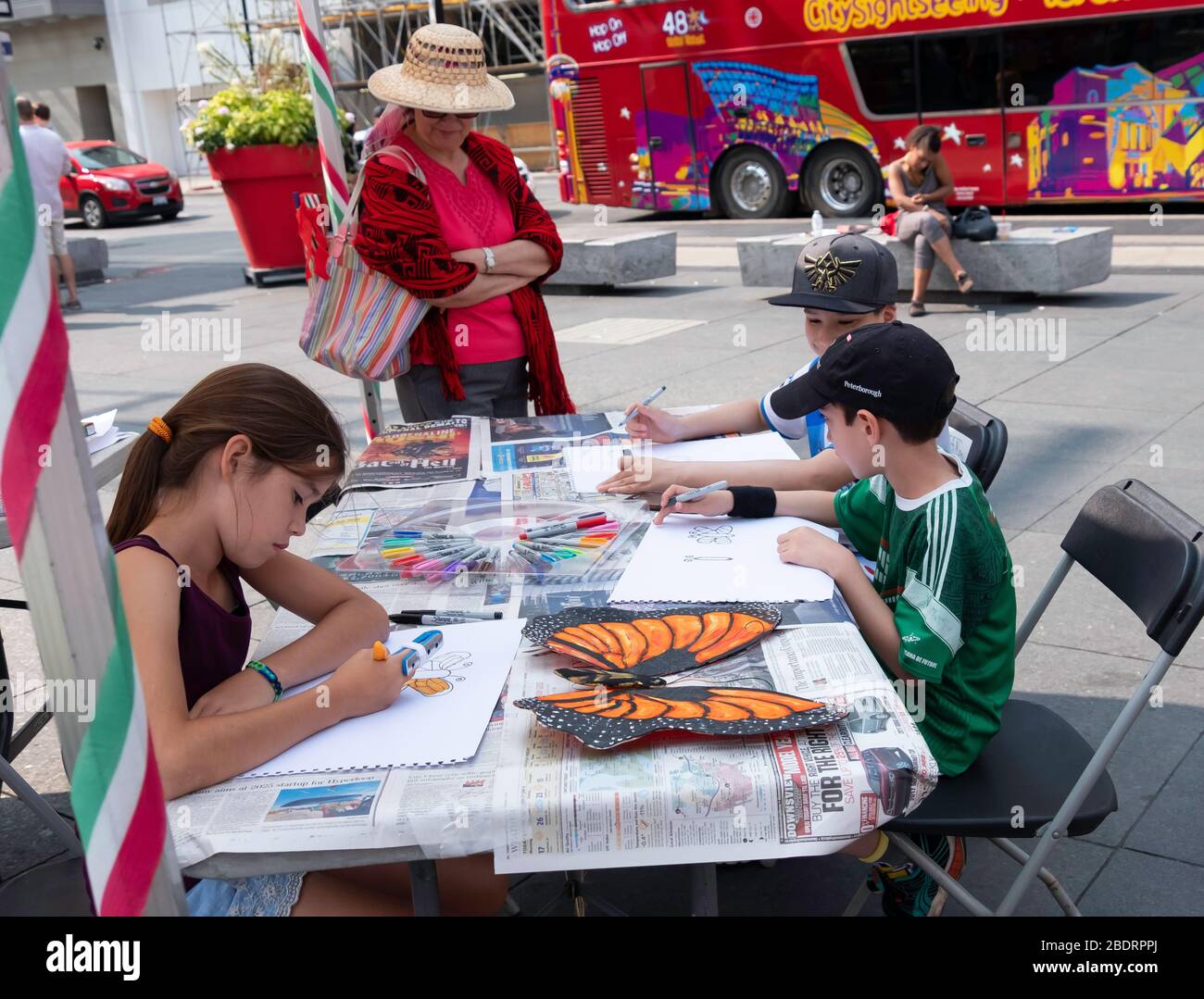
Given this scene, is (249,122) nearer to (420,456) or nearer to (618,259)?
(618,259)

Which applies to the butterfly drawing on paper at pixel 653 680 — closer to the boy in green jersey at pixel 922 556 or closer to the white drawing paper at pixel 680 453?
the boy in green jersey at pixel 922 556

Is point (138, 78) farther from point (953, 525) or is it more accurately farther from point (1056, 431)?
point (953, 525)

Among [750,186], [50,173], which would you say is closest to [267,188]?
[50,173]

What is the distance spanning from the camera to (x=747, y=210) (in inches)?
624

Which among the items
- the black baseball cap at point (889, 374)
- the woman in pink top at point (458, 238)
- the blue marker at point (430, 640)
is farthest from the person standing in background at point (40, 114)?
the black baseball cap at point (889, 374)

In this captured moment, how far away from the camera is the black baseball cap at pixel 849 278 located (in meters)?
2.93

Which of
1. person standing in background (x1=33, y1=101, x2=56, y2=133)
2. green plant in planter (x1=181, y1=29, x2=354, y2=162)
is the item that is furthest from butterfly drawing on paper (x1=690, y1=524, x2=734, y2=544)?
person standing in background (x1=33, y1=101, x2=56, y2=133)

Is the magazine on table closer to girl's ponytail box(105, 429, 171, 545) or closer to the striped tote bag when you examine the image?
the striped tote bag

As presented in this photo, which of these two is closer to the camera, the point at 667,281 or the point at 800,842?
the point at 800,842

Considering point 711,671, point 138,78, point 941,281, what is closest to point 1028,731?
point 711,671

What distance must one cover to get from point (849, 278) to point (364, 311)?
1.48 metres

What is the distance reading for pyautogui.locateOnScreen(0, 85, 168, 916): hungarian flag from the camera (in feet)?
3.81
